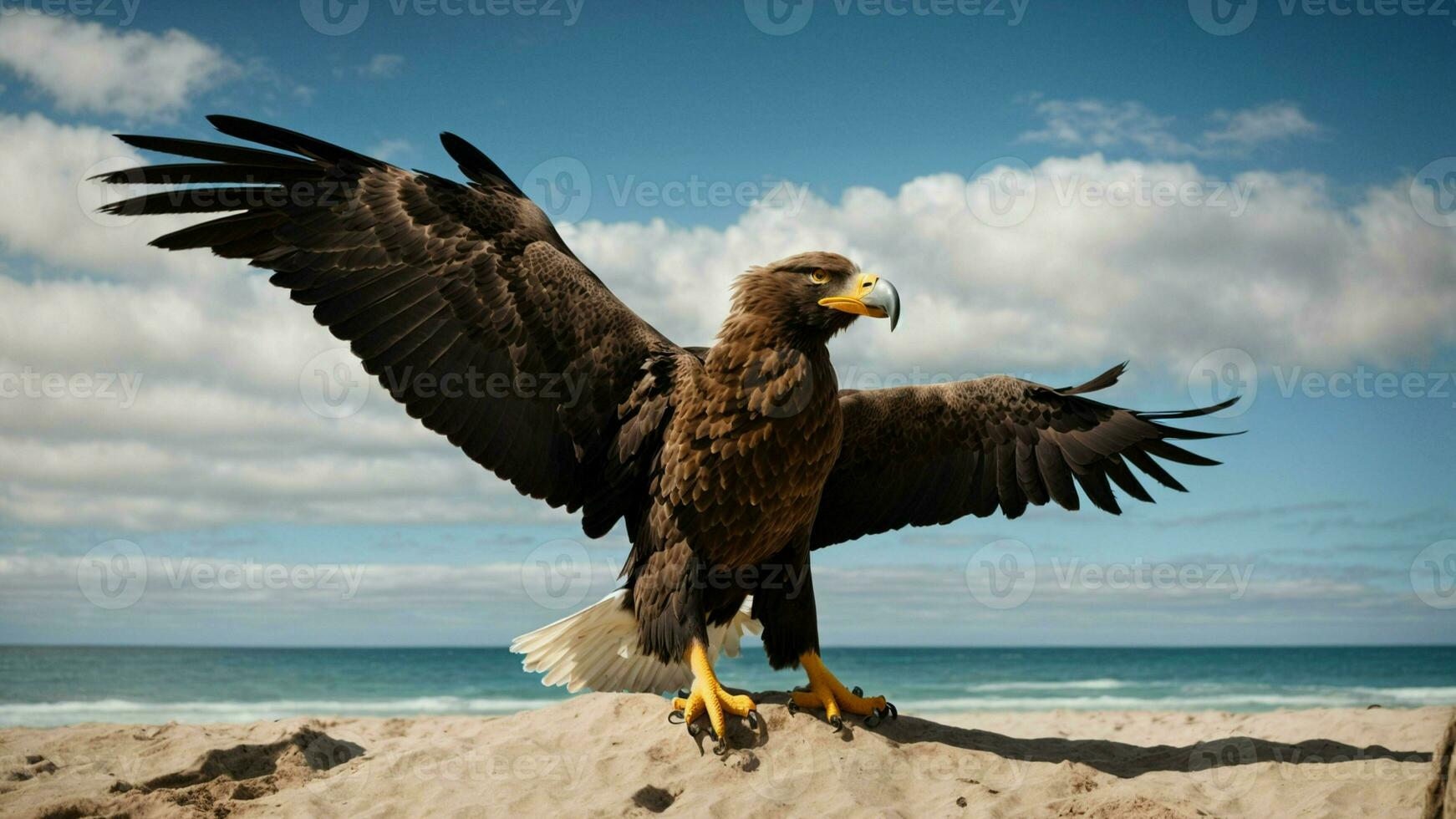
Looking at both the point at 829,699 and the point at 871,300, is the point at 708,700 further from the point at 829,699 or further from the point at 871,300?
the point at 871,300

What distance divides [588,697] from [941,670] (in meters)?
33.3

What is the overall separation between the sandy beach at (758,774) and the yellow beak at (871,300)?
2.08 metres

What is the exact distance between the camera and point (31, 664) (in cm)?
3312

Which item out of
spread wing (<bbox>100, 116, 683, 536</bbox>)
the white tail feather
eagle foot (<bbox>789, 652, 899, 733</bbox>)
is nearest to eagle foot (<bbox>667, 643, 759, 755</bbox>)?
eagle foot (<bbox>789, 652, 899, 733</bbox>)

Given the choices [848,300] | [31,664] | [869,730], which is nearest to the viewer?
[848,300]

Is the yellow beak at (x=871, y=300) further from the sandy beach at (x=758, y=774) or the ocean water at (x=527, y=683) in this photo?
the ocean water at (x=527, y=683)

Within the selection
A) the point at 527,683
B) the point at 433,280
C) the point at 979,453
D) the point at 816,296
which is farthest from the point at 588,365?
the point at 527,683

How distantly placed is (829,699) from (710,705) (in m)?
0.74

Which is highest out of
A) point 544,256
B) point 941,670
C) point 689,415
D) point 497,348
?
point 544,256

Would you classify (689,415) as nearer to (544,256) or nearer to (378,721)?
(544,256)

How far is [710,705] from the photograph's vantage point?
471 cm

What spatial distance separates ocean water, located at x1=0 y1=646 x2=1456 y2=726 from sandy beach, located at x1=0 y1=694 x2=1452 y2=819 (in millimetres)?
10593

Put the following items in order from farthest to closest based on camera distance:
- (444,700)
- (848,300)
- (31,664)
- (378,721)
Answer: (31,664) → (444,700) → (378,721) → (848,300)

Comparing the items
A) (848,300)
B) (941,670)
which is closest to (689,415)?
(848,300)
